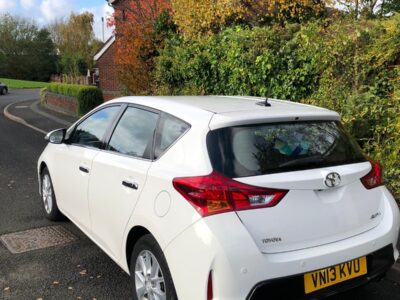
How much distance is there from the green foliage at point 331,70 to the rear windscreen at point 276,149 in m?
2.57

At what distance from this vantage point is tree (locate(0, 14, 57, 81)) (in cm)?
6612

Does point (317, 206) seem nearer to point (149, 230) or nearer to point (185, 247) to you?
point (185, 247)

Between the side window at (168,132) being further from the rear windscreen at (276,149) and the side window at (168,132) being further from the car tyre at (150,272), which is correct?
the car tyre at (150,272)

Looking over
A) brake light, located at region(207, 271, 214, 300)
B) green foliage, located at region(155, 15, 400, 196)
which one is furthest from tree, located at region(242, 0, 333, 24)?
brake light, located at region(207, 271, 214, 300)

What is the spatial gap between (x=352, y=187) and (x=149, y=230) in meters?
1.36

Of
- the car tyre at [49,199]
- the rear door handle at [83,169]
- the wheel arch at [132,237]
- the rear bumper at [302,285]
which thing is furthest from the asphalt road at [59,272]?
the rear door handle at [83,169]

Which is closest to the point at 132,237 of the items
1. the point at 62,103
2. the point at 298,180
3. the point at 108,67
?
the point at 298,180

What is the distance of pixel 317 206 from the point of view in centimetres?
274

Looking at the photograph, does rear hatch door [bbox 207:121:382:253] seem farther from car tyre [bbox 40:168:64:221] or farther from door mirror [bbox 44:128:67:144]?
car tyre [bbox 40:168:64:221]

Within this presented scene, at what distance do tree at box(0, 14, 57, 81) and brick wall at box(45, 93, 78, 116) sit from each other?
159 feet

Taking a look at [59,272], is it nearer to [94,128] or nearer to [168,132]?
[94,128]

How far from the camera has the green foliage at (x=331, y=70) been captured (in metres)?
5.70

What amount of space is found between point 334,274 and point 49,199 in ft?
12.2

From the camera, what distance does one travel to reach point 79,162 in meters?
4.18
